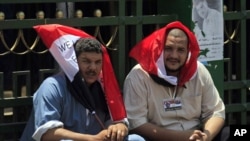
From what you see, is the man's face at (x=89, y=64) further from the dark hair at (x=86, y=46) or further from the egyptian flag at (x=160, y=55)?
the egyptian flag at (x=160, y=55)

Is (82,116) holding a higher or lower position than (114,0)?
lower

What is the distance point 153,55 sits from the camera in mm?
4215

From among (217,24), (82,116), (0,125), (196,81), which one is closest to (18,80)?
(0,125)

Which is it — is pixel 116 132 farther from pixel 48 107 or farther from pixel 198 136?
pixel 198 136

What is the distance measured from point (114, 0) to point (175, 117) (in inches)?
36.9

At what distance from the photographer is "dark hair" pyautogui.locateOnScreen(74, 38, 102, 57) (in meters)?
3.91

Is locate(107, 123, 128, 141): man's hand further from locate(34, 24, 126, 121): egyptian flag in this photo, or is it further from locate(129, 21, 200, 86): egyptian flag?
locate(129, 21, 200, 86): egyptian flag

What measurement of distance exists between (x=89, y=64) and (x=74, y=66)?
0.10 m

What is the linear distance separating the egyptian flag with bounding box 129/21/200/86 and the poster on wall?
0.37 metres

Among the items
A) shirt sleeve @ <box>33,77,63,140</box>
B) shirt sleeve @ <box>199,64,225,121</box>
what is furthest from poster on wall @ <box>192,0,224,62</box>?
shirt sleeve @ <box>33,77,63,140</box>

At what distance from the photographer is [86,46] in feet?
12.8

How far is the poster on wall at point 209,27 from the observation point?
4.71 meters

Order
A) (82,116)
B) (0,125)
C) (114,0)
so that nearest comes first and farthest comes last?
1. (82,116)
2. (0,125)
3. (114,0)

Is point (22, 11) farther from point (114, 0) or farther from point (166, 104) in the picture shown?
point (166, 104)
